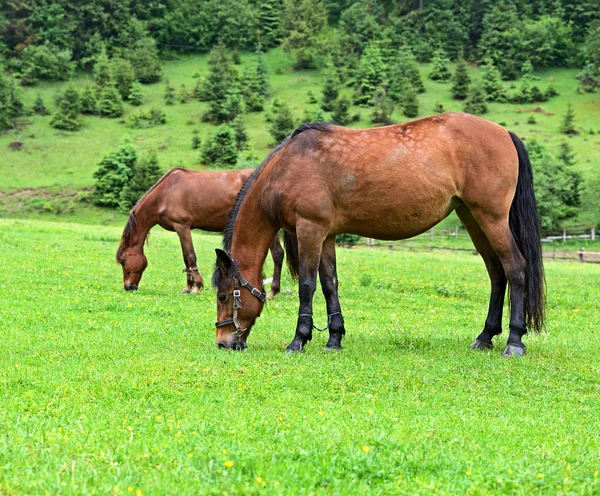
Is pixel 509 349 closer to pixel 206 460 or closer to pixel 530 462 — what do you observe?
pixel 530 462

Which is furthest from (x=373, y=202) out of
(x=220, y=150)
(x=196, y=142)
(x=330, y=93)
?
(x=330, y=93)

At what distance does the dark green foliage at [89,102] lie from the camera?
87938mm

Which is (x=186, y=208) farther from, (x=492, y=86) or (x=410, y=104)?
(x=492, y=86)

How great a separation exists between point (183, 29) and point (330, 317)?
128 meters

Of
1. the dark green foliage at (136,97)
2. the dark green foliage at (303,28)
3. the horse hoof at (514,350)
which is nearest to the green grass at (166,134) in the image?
the dark green foliage at (136,97)

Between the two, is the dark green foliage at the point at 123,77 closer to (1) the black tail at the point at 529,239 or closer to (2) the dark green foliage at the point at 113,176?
(2) the dark green foliage at the point at 113,176

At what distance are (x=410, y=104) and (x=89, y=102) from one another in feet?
137

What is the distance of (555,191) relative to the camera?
57.0m

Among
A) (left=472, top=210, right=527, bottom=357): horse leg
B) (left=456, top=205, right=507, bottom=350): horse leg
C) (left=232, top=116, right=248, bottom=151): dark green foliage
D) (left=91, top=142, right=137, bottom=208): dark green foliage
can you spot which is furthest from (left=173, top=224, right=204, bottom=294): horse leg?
(left=232, top=116, right=248, bottom=151): dark green foliage

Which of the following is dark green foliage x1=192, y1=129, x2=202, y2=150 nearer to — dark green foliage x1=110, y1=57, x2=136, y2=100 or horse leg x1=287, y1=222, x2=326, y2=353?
dark green foliage x1=110, y1=57, x2=136, y2=100

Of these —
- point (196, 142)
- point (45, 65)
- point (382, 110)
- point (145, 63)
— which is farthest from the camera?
point (145, 63)

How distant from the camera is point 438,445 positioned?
520cm

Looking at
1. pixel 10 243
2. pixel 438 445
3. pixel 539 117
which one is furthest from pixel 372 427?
pixel 539 117

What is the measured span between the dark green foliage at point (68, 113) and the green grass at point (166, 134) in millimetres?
1099
